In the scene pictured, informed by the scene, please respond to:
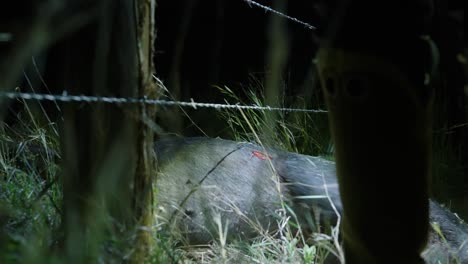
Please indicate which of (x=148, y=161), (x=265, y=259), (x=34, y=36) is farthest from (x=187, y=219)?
(x=34, y=36)

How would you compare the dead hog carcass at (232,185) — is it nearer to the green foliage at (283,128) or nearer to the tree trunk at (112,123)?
the green foliage at (283,128)

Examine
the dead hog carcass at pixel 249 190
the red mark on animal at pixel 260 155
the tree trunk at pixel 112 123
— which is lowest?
the dead hog carcass at pixel 249 190

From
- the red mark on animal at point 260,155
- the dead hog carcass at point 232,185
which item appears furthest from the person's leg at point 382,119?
the red mark on animal at point 260,155

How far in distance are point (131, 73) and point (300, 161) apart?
1.81 meters

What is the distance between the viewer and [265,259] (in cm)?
261

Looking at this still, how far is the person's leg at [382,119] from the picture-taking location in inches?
61.1

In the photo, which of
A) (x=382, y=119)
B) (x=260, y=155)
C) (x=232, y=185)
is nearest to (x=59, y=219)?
(x=382, y=119)

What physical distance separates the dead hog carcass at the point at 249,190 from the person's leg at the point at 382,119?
109cm

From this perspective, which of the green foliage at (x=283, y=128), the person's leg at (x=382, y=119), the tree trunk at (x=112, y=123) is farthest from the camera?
the green foliage at (x=283, y=128)

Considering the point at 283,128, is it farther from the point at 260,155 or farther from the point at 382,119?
the point at 382,119

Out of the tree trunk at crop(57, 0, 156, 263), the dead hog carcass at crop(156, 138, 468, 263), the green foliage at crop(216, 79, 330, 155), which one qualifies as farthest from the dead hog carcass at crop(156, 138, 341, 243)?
the tree trunk at crop(57, 0, 156, 263)

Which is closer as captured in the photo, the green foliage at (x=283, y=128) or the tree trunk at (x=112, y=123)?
the tree trunk at (x=112, y=123)

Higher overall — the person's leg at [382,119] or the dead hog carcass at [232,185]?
the person's leg at [382,119]

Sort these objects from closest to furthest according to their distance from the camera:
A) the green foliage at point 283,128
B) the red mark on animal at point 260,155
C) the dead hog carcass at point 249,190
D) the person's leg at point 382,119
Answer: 1. the person's leg at point 382,119
2. the dead hog carcass at point 249,190
3. the red mark on animal at point 260,155
4. the green foliage at point 283,128
